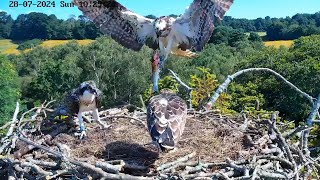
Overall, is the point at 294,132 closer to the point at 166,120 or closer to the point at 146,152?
the point at 166,120

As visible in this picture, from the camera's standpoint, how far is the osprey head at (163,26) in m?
6.80

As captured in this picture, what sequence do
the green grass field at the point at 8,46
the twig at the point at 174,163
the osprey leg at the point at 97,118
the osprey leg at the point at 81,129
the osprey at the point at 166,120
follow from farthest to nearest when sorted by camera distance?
1. the green grass field at the point at 8,46
2. the osprey leg at the point at 97,118
3. the osprey leg at the point at 81,129
4. the osprey at the point at 166,120
5. the twig at the point at 174,163

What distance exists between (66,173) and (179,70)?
2092 cm

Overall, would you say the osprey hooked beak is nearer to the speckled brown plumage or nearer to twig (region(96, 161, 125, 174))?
the speckled brown plumage

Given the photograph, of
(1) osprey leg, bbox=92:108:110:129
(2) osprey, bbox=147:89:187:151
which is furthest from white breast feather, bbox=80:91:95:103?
(2) osprey, bbox=147:89:187:151

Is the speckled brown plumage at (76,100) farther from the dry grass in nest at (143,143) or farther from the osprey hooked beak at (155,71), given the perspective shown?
the osprey hooked beak at (155,71)

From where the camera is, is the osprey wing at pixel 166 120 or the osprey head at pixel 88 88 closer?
the osprey wing at pixel 166 120

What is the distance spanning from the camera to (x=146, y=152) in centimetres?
498

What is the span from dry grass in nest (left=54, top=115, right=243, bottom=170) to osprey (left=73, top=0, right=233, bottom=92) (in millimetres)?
1124

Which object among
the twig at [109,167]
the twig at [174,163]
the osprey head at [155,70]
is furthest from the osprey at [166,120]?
the osprey head at [155,70]

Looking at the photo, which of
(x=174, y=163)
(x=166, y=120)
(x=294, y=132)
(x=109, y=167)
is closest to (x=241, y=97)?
(x=294, y=132)

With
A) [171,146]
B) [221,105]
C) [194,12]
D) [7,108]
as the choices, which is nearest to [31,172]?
[171,146]

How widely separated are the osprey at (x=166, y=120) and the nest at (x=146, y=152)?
0.71 feet

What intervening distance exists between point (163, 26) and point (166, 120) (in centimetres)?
247
